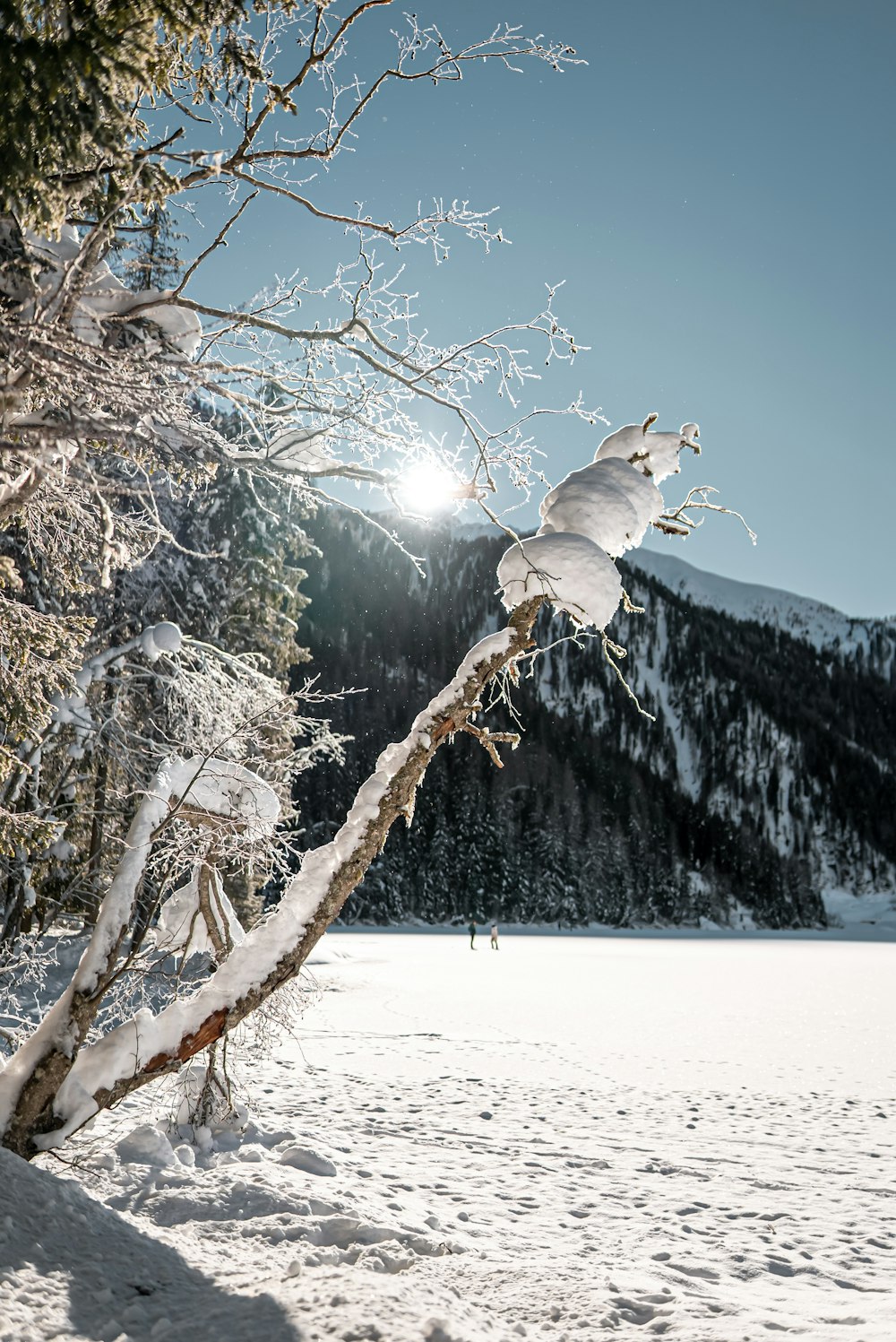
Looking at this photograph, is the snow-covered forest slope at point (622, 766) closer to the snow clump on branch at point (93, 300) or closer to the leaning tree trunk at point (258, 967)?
the leaning tree trunk at point (258, 967)

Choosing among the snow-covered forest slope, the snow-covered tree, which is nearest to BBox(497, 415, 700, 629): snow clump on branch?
the snow-covered tree

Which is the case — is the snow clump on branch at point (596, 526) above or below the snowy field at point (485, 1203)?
above

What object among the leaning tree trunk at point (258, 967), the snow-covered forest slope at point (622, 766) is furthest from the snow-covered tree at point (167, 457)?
the snow-covered forest slope at point (622, 766)

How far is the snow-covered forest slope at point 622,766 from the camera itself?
73.6 m

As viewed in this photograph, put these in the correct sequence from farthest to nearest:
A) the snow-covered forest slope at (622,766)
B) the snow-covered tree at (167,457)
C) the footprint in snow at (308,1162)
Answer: the snow-covered forest slope at (622,766)
the footprint in snow at (308,1162)
the snow-covered tree at (167,457)

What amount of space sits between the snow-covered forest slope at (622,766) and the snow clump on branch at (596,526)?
1562 inches

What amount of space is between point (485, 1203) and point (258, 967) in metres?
2.60

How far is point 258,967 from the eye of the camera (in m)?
4.38

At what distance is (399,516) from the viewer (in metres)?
4.46

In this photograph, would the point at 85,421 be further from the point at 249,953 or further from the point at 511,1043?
the point at 511,1043

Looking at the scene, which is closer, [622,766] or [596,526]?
[596,526]

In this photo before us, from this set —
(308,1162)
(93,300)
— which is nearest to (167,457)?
(93,300)

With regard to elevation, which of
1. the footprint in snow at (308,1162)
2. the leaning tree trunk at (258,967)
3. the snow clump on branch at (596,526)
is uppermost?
the snow clump on branch at (596,526)

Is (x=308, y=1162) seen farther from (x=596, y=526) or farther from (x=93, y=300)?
(x=93, y=300)
